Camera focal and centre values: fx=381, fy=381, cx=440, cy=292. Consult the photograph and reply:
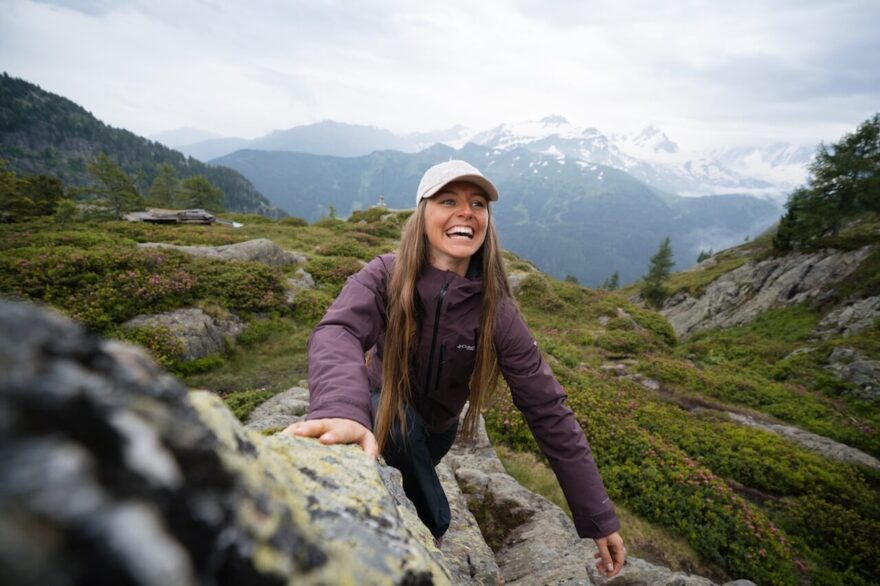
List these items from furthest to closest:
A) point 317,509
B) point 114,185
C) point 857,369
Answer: point 114,185 < point 857,369 < point 317,509

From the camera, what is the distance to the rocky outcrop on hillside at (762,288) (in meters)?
28.9

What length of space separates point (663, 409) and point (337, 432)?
12635 millimetres

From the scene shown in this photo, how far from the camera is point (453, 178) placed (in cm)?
342

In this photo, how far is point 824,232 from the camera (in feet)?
116

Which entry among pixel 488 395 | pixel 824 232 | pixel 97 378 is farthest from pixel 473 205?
pixel 824 232

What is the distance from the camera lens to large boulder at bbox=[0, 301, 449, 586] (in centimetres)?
51

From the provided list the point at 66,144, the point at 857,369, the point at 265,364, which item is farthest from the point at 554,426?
the point at 66,144

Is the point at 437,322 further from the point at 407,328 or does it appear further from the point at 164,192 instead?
the point at 164,192

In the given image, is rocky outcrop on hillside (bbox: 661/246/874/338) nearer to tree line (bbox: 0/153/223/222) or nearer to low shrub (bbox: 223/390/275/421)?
low shrub (bbox: 223/390/275/421)

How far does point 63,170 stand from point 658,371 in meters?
203

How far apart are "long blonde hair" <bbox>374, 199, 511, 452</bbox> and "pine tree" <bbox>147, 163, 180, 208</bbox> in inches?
3197

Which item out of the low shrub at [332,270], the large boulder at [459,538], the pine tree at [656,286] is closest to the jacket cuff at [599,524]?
the large boulder at [459,538]

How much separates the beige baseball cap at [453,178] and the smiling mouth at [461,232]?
1.27 ft

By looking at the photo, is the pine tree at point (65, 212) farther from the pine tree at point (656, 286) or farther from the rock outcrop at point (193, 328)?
the pine tree at point (656, 286)
